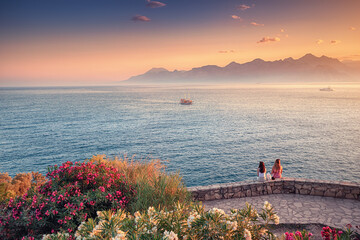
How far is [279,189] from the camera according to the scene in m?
10.1

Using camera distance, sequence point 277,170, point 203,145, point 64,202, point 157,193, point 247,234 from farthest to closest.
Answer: point 203,145 → point 277,170 → point 157,193 → point 64,202 → point 247,234

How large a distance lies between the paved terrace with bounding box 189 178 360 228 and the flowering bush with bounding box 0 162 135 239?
3841 millimetres

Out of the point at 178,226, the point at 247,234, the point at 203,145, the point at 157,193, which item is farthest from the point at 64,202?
the point at 203,145

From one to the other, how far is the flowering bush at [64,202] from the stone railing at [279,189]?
3.75 meters

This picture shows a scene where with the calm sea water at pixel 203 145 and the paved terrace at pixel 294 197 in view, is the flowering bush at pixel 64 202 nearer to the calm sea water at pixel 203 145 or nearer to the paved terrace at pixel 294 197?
the paved terrace at pixel 294 197

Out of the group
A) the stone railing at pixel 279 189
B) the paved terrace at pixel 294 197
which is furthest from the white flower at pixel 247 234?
the stone railing at pixel 279 189

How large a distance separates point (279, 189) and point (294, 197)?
66 cm

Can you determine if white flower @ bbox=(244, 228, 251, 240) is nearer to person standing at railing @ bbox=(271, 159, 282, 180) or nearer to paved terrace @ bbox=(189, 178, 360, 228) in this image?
paved terrace @ bbox=(189, 178, 360, 228)

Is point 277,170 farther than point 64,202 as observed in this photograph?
Yes

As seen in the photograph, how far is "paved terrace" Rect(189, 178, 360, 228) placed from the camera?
8211 mm

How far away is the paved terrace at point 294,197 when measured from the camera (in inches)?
323

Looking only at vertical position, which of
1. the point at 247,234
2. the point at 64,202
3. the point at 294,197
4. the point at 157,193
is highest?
the point at 247,234

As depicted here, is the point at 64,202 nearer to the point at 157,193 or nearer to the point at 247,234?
the point at 157,193

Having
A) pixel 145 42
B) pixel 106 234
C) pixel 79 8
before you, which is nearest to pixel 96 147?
pixel 79 8
